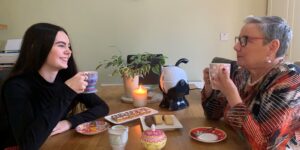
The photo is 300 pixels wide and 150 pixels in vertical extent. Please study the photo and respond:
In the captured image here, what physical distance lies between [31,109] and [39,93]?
0.13 m

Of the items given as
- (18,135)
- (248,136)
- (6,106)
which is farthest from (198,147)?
(6,106)

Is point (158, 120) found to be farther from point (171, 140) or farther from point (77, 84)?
point (77, 84)

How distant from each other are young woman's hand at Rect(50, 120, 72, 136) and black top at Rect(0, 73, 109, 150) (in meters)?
0.02

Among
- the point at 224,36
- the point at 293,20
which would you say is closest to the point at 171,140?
the point at 293,20

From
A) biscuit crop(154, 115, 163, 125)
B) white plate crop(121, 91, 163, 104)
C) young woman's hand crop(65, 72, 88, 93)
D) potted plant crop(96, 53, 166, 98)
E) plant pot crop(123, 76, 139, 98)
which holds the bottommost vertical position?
white plate crop(121, 91, 163, 104)

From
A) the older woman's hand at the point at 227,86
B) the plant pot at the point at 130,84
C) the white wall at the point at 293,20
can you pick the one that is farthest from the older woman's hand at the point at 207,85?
the white wall at the point at 293,20

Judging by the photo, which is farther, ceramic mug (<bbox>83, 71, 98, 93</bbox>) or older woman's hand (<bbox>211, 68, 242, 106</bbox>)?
ceramic mug (<bbox>83, 71, 98, 93</bbox>)

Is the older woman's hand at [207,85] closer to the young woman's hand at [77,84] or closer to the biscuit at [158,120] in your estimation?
the biscuit at [158,120]

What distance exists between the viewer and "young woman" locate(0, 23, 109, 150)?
3.97 feet

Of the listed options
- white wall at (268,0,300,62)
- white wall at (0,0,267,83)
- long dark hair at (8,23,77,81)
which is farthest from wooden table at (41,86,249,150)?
white wall at (0,0,267,83)

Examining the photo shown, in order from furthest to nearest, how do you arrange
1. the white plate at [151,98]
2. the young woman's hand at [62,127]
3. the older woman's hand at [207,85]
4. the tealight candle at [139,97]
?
the white plate at [151,98], the tealight candle at [139,97], the older woman's hand at [207,85], the young woman's hand at [62,127]

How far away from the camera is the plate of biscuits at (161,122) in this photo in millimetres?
1368

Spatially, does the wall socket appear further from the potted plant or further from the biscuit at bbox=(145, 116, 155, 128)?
the biscuit at bbox=(145, 116, 155, 128)

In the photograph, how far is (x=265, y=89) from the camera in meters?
1.20
